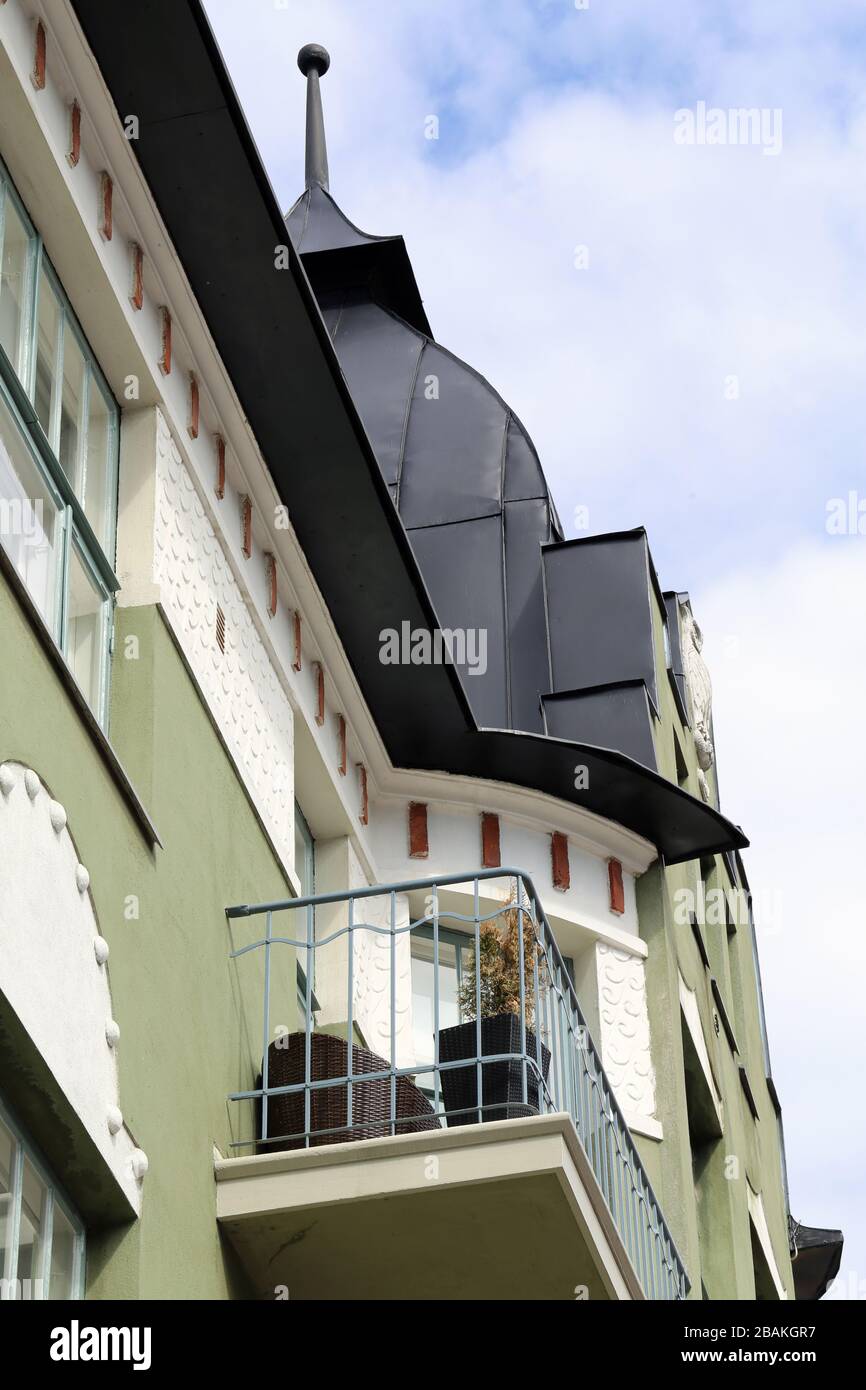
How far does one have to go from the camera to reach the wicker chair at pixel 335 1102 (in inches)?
372

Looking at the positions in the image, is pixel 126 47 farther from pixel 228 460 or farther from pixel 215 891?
pixel 215 891

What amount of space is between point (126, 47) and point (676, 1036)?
298 inches

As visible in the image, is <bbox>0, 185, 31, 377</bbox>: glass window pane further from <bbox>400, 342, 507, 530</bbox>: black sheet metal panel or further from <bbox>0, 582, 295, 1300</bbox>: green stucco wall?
<bbox>400, 342, 507, 530</bbox>: black sheet metal panel

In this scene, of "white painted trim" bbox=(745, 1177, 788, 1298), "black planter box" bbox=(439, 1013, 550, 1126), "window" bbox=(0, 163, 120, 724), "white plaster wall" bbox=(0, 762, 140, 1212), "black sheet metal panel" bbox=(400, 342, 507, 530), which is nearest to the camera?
"white plaster wall" bbox=(0, 762, 140, 1212)

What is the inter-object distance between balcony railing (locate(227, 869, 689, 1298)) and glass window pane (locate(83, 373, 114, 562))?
1701mm

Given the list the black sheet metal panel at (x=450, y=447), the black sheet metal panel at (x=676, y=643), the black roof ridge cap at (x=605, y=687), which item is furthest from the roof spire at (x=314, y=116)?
the black roof ridge cap at (x=605, y=687)

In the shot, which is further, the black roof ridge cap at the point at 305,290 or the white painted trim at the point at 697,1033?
the white painted trim at the point at 697,1033

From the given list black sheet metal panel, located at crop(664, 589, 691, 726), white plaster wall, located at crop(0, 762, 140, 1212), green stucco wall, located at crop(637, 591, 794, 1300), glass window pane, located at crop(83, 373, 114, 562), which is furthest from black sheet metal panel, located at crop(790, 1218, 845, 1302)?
white plaster wall, located at crop(0, 762, 140, 1212)

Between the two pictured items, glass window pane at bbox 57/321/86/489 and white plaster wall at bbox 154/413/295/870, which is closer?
glass window pane at bbox 57/321/86/489

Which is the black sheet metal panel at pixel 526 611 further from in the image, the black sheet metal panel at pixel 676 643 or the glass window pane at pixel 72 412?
the glass window pane at pixel 72 412

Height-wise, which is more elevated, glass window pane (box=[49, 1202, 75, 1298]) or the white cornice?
the white cornice

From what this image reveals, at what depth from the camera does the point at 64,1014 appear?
25.0 ft

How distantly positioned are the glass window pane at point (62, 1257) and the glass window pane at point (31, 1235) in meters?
0.10

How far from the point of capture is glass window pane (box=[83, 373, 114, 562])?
9453 mm
